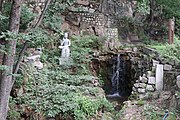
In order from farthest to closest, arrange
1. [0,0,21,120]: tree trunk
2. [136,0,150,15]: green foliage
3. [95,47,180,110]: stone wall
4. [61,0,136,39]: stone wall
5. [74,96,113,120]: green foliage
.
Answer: [136,0,150,15]: green foliage < [61,0,136,39]: stone wall < [95,47,180,110]: stone wall < [74,96,113,120]: green foliage < [0,0,21,120]: tree trunk

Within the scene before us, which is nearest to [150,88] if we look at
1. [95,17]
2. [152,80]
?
[152,80]

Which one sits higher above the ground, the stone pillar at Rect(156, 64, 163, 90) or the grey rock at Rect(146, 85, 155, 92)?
the stone pillar at Rect(156, 64, 163, 90)

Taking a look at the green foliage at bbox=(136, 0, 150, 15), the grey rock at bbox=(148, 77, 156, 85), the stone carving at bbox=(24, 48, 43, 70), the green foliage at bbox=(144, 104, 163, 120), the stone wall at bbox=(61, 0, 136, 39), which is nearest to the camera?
the green foliage at bbox=(144, 104, 163, 120)

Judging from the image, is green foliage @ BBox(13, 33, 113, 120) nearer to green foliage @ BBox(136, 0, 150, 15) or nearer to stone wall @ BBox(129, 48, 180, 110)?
stone wall @ BBox(129, 48, 180, 110)

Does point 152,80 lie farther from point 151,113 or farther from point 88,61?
point 88,61

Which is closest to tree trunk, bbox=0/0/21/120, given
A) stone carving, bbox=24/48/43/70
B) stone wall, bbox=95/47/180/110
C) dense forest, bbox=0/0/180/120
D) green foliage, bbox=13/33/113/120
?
dense forest, bbox=0/0/180/120

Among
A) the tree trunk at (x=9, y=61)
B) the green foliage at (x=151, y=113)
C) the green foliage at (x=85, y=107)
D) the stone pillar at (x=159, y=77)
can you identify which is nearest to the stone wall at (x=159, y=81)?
the stone pillar at (x=159, y=77)

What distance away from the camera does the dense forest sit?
547 cm

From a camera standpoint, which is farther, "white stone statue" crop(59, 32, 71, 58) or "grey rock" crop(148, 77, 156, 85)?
"white stone statue" crop(59, 32, 71, 58)

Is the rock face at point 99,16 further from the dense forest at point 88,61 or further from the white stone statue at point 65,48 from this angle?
the white stone statue at point 65,48

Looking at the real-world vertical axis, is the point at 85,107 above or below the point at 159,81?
below

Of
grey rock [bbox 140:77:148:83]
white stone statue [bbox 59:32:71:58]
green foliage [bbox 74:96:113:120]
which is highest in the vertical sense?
white stone statue [bbox 59:32:71:58]

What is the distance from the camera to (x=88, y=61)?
9.59 meters

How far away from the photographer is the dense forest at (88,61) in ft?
17.9
